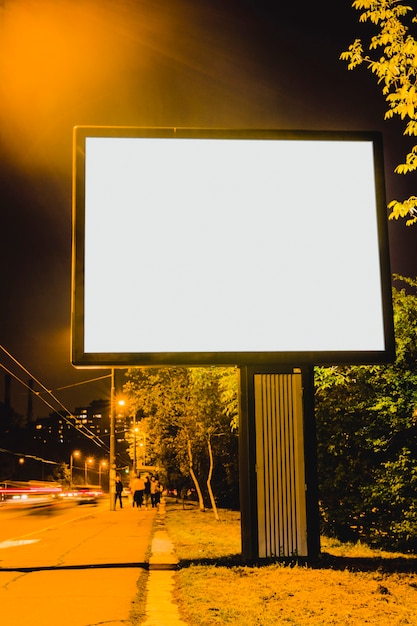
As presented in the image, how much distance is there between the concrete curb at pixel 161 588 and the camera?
22.4ft

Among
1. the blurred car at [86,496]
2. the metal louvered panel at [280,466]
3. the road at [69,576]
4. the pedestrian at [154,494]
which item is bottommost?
the blurred car at [86,496]

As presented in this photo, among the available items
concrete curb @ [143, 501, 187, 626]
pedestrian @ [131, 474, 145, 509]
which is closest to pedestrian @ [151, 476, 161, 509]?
pedestrian @ [131, 474, 145, 509]

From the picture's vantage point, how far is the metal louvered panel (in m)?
10.0

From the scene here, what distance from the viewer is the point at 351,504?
1293 centimetres

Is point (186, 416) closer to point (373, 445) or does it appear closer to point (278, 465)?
point (373, 445)

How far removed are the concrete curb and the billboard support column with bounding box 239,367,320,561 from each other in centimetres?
128

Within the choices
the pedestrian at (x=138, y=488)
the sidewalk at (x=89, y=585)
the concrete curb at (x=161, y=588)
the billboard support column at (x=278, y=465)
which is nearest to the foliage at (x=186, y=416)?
the pedestrian at (x=138, y=488)

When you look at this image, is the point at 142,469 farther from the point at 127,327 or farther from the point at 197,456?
the point at 127,327

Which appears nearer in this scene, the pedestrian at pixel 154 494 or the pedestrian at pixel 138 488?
the pedestrian at pixel 138 488

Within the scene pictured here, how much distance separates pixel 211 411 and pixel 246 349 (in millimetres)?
13319

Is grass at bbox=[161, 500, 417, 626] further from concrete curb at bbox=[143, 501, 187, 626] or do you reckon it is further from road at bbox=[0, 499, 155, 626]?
road at bbox=[0, 499, 155, 626]

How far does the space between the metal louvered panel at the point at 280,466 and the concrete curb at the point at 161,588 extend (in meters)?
1.49

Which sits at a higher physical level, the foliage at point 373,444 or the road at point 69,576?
the foliage at point 373,444

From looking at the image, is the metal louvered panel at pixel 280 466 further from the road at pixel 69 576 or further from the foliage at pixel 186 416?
the foliage at pixel 186 416
